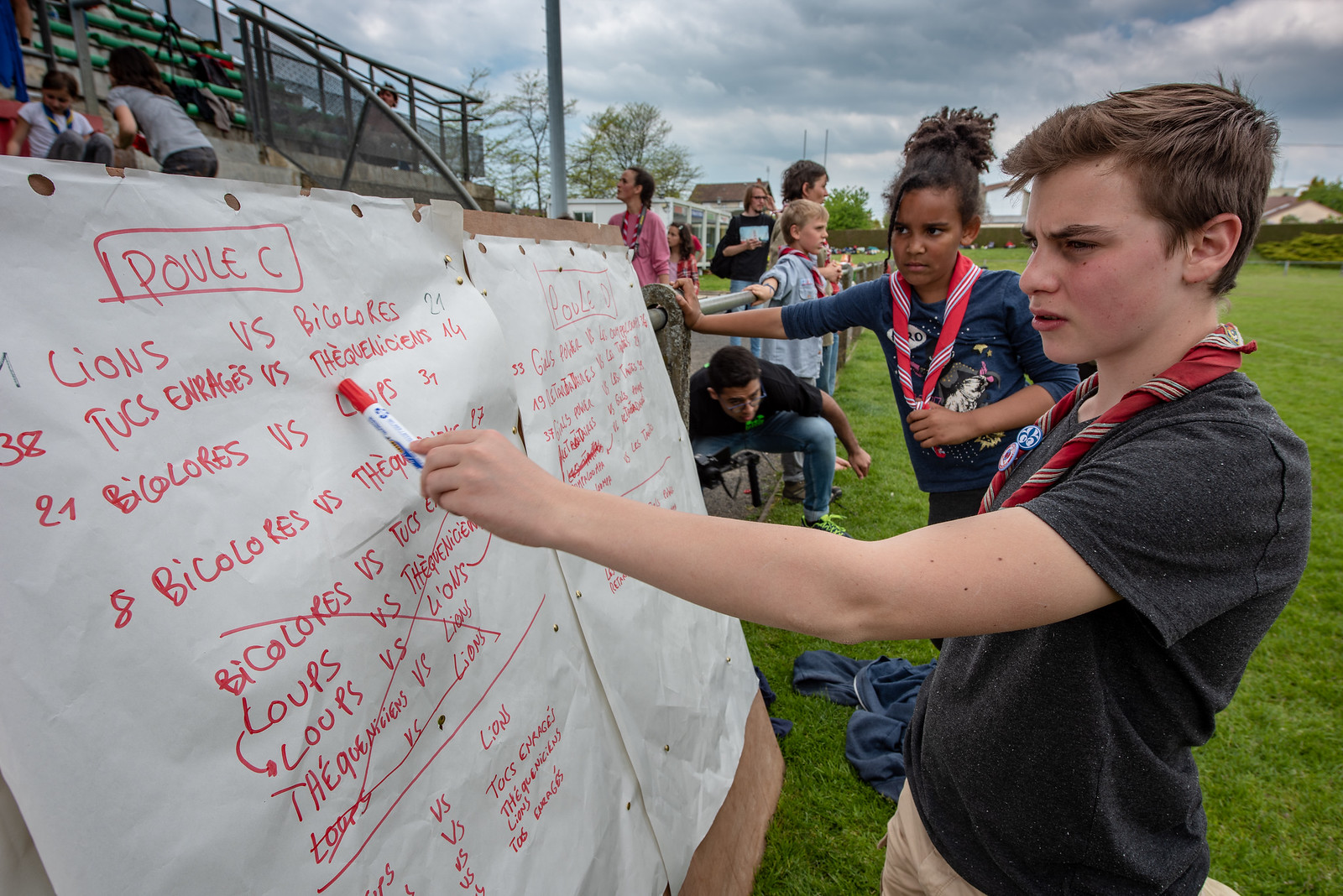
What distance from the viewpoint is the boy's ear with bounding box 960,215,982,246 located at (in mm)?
2389

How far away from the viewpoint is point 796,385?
14.9 feet

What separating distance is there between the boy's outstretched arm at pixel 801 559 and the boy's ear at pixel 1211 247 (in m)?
0.45

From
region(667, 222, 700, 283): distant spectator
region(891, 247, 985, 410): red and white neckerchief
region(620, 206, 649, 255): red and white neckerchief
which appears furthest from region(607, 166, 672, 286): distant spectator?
region(891, 247, 985, 410): red and white neckerchief

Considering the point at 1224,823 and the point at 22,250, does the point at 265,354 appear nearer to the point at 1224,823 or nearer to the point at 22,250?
the point at 22,250

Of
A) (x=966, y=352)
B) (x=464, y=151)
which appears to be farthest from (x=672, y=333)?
(x=464, y=151)

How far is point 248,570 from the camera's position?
2.82 ft

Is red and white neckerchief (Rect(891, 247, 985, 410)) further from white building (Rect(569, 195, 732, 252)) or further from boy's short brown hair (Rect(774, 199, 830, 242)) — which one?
white building (Rect(569, 195, 732, 252))

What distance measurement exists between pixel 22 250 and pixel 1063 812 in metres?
1.63

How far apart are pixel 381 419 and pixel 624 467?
0.88 m

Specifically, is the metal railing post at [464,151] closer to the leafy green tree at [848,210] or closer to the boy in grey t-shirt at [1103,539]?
the boy in grey t-shirt at [1103,539]

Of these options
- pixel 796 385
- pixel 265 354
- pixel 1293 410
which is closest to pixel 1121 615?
pixel 265 354

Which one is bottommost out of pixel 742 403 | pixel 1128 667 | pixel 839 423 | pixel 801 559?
pixel 839 423

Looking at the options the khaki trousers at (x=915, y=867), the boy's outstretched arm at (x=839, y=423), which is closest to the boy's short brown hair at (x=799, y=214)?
the boy's outstretched arm at (x=839, y=423)

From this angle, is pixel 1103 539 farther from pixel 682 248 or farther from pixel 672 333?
pixel 682 248
